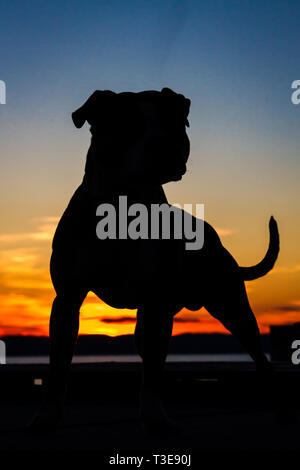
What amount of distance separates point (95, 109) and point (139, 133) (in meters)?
0.45

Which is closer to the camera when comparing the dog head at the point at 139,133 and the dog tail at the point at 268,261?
the dog head at the point at 139,133

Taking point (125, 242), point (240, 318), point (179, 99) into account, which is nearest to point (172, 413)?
point (240, 318)

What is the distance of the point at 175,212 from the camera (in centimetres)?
558

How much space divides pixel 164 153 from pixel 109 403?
301 cm

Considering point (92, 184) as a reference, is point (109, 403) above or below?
below

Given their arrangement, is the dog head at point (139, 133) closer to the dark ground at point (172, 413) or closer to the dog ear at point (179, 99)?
the dog ear at point (179, 99)

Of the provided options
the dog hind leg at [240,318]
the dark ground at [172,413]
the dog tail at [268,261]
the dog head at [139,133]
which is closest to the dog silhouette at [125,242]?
the dog head at [139,133]

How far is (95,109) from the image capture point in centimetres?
480

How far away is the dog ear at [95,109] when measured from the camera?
4.75 metres

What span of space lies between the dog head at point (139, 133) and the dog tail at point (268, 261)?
1752mm

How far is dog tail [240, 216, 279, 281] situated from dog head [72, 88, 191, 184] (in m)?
1.75

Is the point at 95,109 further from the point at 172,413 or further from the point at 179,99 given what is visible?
the point at 172,413
